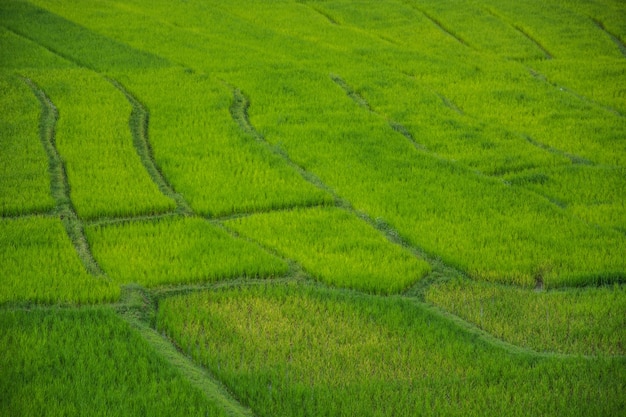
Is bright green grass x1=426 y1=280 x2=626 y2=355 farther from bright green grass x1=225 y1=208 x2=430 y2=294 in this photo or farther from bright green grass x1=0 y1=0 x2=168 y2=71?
bright green grass x1=0 y1=0 x2=168 y2=71

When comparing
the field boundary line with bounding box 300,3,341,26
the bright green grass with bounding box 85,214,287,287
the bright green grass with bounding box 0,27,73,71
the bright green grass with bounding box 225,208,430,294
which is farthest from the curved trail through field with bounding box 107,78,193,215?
the field boundary line with bounding box 300,3,341,26

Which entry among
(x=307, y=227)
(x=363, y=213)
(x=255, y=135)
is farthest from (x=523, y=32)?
(x=307, y=227)

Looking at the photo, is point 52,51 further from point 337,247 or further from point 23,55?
point 337,247

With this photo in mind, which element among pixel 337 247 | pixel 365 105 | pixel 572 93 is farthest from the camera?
pixel 572 93

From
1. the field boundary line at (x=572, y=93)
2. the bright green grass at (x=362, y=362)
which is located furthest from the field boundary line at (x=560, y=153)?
the bright green grass at (x=362, y=362)

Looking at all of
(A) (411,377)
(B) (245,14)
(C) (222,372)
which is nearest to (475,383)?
(A) (411,377)
